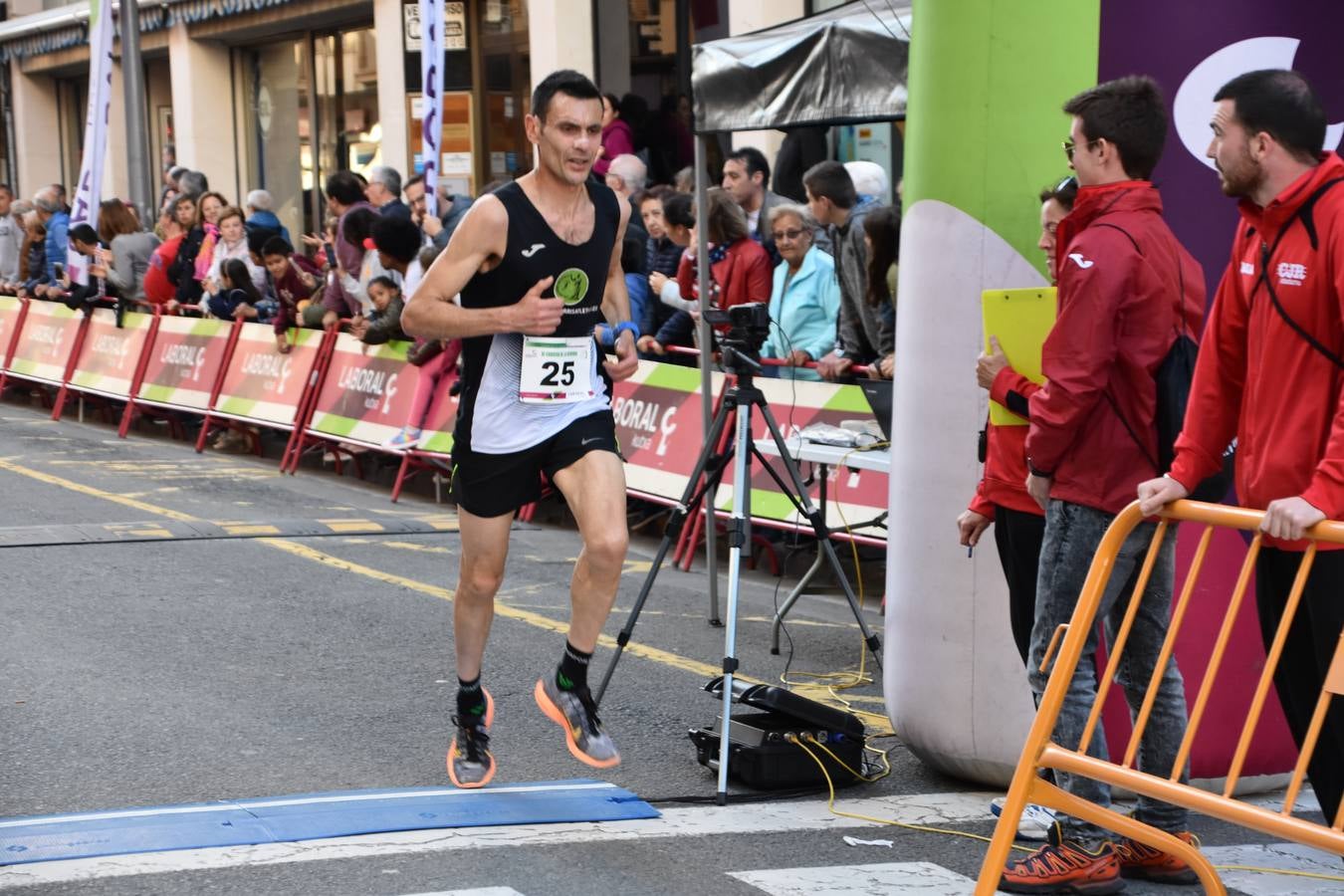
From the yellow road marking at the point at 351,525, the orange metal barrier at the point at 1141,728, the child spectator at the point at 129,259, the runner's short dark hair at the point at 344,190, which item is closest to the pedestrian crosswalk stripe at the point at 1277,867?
the orange metal barrier at the point at 1141,728

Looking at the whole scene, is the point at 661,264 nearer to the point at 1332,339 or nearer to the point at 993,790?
the point at 993,790

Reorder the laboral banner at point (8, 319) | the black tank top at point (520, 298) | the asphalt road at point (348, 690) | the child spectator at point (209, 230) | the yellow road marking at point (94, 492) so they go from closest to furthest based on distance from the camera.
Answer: the asphalt road at point (348, 690) < the black tank top at point (520, 298) < the yellow road marking at point (94, 492) < the child spectator at point (209, 230) < the laboral banner at point (8, 319)

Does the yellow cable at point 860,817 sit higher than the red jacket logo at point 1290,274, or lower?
lower

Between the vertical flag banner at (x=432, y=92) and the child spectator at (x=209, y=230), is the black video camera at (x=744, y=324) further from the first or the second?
the child spectator at (x=209, y=230)

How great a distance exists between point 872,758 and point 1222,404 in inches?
92.6

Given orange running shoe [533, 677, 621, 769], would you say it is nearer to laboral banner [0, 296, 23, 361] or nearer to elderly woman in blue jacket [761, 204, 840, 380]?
elderly woman in blue jacket [761, 204, 840, 380]

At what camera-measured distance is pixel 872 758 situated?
6.37 metres

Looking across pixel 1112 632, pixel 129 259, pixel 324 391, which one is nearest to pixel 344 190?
pixel 324 391

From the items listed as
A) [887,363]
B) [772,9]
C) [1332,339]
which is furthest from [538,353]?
[772,9]

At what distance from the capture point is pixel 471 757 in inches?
231

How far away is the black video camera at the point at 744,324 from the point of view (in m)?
6.85

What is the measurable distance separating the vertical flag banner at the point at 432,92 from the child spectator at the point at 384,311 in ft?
2.88

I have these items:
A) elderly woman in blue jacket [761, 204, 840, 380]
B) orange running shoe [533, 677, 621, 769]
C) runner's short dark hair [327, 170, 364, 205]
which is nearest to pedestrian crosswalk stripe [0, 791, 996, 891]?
orange running shoe [533, 677, 621, 769]

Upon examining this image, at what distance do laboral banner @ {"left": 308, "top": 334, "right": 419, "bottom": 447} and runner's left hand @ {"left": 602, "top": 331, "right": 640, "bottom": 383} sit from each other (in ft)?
24.4
